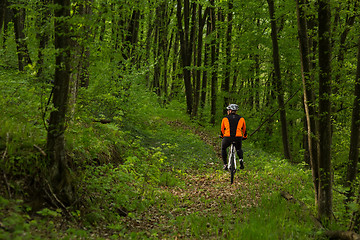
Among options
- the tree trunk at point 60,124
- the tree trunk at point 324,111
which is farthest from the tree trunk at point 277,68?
the tree trunk at point 60,124

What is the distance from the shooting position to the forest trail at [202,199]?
260 inches

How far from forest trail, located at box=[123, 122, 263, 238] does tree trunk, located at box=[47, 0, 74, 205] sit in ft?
5.08

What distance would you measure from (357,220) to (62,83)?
20.3ft

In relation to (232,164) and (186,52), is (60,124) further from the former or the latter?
(186,52)

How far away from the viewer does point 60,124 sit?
5.48 metres

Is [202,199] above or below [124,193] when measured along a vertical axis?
below

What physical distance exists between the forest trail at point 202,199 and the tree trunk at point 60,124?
5.08 feet

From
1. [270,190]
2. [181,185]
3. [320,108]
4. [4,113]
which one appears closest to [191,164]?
[181,185]

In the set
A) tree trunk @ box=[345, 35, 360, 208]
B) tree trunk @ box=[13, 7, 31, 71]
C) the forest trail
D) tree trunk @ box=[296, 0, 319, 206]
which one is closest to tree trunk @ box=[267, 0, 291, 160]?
the forest trail

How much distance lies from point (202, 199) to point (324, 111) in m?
3.95

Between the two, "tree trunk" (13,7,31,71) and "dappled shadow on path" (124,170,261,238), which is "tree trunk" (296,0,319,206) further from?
"tree trunk" (13,7,31,71)

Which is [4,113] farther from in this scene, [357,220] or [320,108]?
[357,220]

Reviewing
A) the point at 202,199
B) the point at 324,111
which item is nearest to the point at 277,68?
the point at 324,111

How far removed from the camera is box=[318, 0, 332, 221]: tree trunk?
605cm
